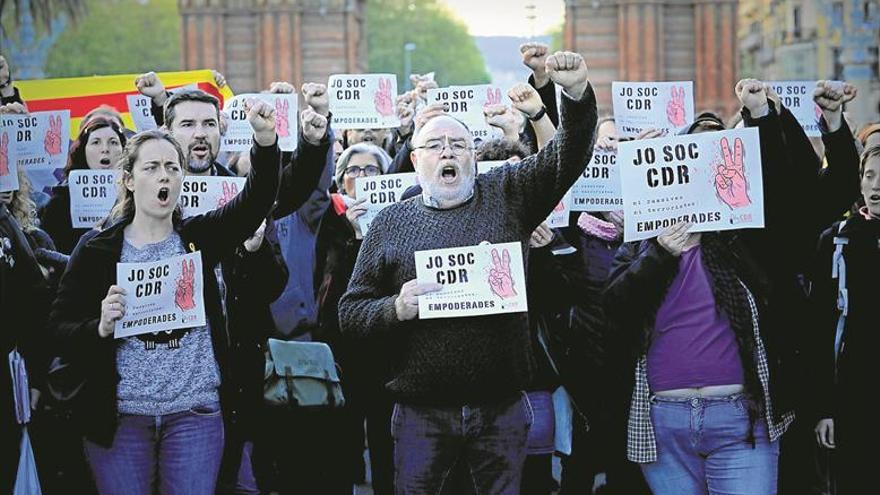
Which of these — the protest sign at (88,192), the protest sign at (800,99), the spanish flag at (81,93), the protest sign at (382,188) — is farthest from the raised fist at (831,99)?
the spanish flag at (81,93)

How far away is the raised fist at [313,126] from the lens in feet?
22.2

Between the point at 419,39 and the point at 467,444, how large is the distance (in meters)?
98.8

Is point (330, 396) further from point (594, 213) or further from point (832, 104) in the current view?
point (832, 104)

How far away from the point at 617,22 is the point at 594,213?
2565 cm

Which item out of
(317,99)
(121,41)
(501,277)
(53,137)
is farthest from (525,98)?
(121,41)

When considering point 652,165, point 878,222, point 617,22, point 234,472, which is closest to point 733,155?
point 652,165

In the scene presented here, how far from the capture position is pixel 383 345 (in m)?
5.94

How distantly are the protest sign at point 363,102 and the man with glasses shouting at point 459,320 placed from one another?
5153 millimetres

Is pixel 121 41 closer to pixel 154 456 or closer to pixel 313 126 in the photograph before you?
pixel 313 126

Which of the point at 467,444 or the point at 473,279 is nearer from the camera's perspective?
the point at 473,279

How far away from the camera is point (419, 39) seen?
103 m

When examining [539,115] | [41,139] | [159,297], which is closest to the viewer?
[159,297]

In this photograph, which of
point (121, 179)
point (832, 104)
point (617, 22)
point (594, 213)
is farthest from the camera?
point (617, 22)

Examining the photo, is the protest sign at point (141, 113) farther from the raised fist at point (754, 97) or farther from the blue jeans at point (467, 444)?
the raised fist at point (754, 97)
